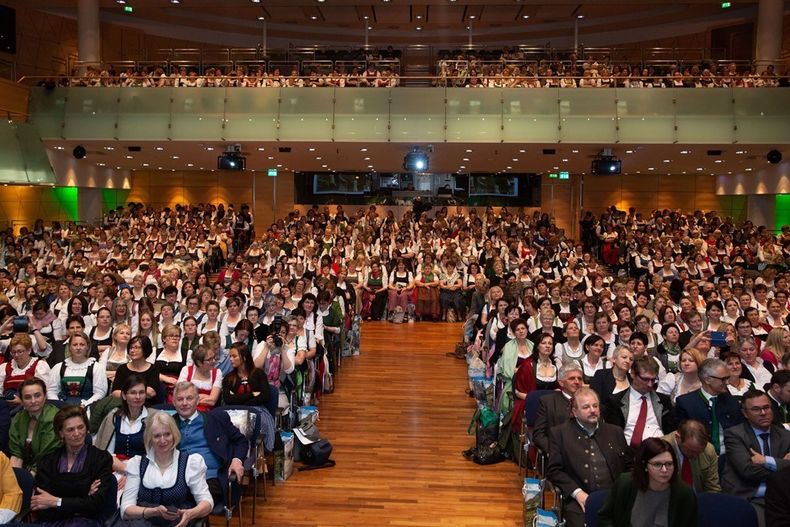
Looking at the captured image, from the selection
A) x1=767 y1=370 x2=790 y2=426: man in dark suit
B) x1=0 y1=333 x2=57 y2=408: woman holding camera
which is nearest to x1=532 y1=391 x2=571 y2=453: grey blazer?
x1=767 y1=370 x2=790 y2=426: man in dark suit

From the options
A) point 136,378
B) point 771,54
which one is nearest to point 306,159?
point 771,54

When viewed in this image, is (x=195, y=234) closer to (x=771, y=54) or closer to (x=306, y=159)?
(x=306, y=159)

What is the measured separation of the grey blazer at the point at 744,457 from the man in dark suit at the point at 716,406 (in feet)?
1.26

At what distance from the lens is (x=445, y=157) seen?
62.3ft

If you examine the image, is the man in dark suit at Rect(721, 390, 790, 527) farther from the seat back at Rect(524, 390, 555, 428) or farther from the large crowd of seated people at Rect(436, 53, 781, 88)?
the large crowd of seated people at Rect(436, 53, 781, 88)

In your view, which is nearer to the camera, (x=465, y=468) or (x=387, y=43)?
(x=465, y=468)

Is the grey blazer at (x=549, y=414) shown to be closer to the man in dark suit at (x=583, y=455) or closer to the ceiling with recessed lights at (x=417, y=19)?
the man in dark suit at (x=583, y=455)

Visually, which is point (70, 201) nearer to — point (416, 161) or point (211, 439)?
point (416, 161)

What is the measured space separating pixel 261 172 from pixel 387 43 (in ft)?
19.2

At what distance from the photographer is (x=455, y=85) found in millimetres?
16250

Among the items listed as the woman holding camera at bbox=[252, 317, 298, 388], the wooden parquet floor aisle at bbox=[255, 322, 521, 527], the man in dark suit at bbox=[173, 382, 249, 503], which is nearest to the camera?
the man in dark suit at bbox=[173, 382, 249, 503]

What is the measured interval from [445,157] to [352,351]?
372 inches

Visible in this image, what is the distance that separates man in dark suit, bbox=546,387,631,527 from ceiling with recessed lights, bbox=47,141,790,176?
12748 mm

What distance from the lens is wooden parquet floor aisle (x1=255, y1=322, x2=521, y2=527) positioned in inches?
211
